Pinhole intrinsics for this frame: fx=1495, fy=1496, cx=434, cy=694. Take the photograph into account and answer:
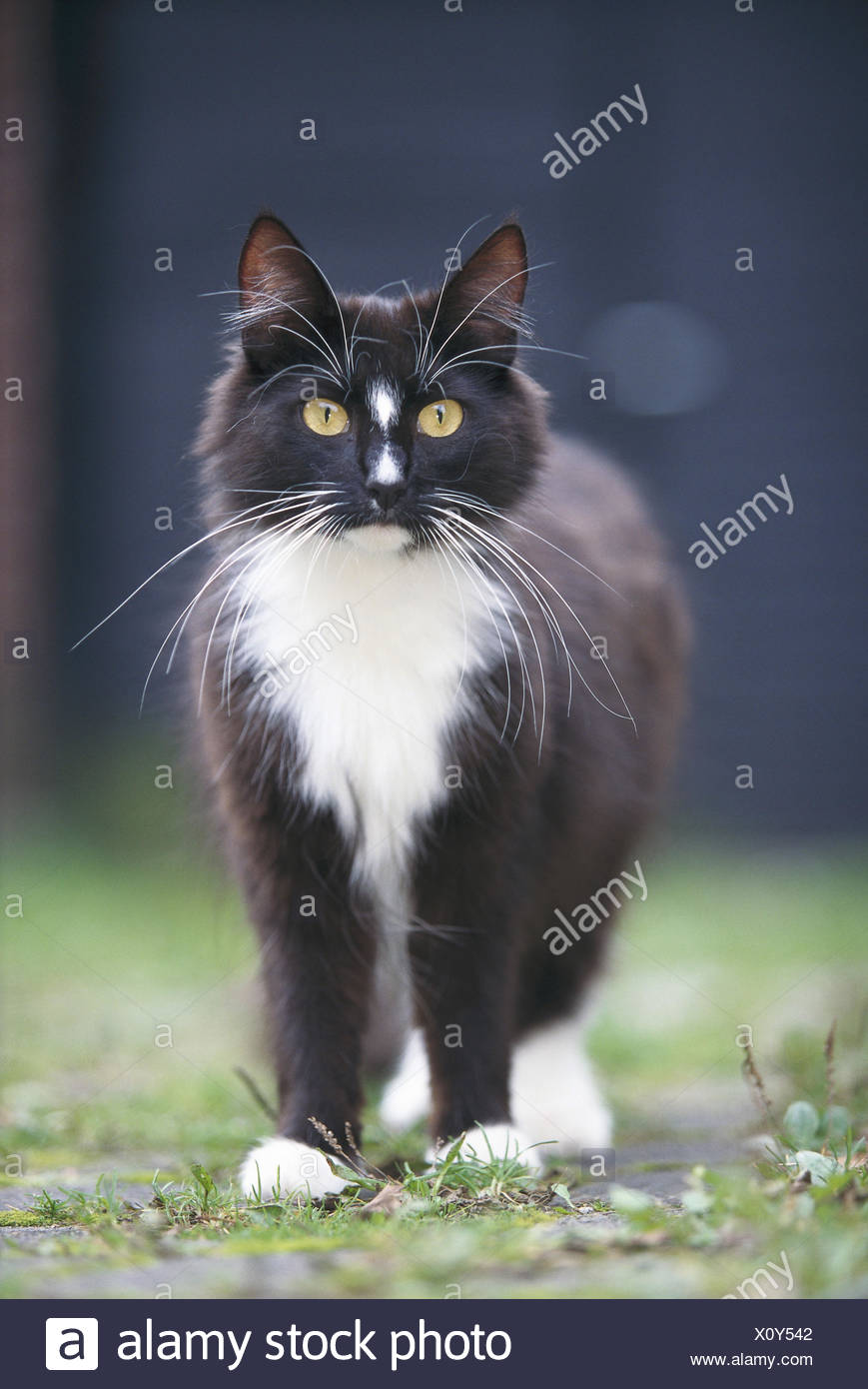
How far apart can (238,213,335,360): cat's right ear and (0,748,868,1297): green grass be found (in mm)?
1104

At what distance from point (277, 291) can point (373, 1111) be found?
1.88 meters

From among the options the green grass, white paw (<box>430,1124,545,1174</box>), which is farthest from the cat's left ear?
white paw (<box>430,1124,545,1174</box>)

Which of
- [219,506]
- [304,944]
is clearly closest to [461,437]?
[219,506]

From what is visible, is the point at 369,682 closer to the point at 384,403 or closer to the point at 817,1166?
the point at 384,403

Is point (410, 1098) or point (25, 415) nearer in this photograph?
point (410, 1098)

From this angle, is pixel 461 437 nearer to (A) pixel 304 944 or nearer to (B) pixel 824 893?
(A) pixel 304 944

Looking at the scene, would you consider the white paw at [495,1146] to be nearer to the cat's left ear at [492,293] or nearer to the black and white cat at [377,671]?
the black and white cat at [377,671]

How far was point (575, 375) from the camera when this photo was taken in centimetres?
664

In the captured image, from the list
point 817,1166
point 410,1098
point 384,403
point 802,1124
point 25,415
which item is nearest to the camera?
point 817,1166

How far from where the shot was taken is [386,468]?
96.7 inches

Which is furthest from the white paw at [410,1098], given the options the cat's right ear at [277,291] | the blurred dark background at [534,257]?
the blurred dark background at [534,257]

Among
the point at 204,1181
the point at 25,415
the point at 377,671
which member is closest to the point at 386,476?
the point at 377,671

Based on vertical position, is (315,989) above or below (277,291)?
below

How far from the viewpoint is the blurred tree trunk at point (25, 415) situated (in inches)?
254
